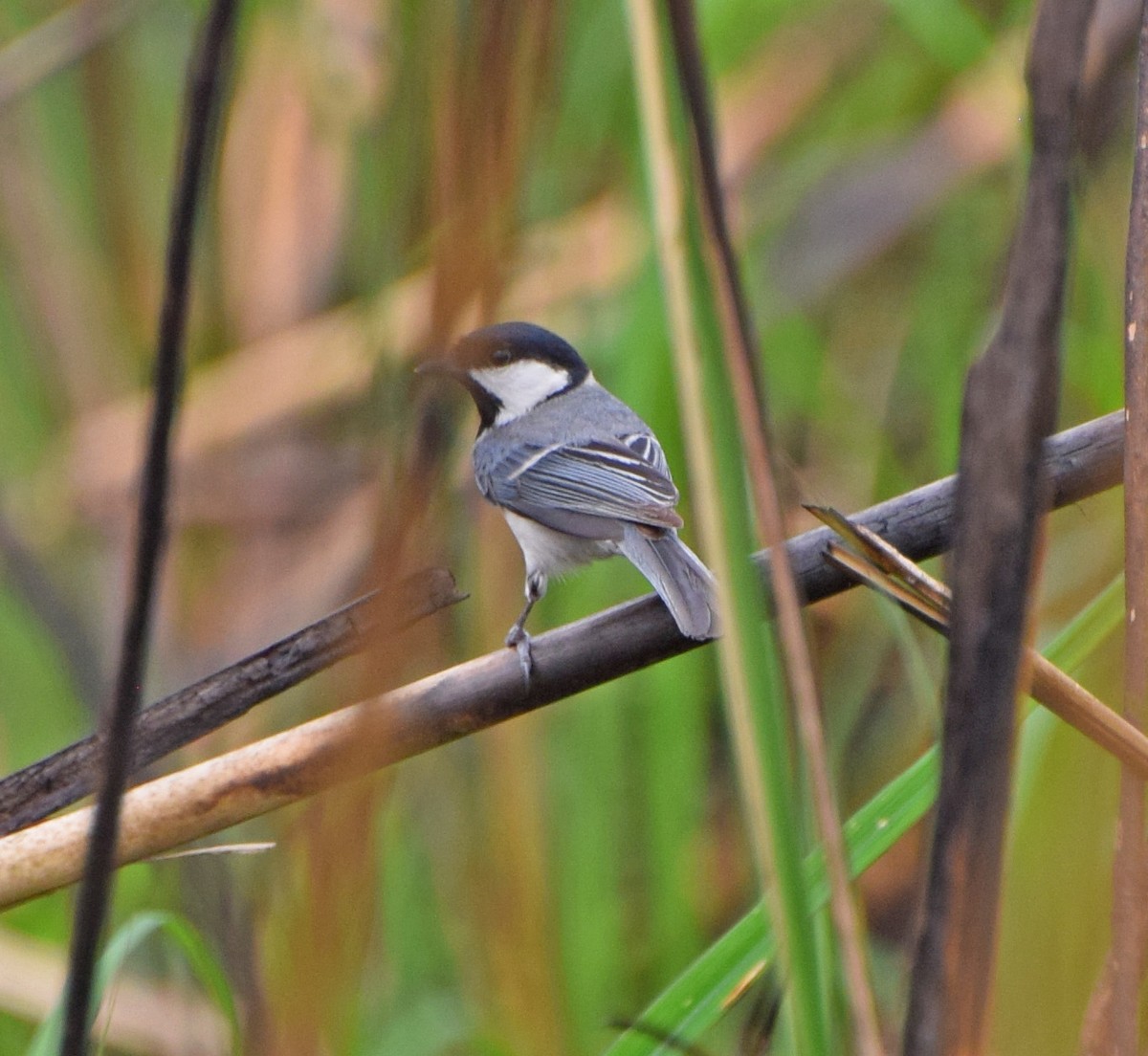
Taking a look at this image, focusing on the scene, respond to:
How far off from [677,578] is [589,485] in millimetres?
428

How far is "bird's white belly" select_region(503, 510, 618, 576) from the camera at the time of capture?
1676 mm

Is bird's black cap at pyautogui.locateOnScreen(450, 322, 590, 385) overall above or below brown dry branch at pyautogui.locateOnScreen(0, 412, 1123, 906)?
above

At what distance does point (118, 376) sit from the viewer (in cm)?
242

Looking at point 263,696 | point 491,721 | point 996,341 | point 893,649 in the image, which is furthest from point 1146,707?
point 893,649

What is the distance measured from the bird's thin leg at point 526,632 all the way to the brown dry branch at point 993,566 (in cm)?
43

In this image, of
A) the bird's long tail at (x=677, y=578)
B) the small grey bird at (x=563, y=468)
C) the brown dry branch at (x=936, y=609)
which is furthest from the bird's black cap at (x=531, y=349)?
the brown dry branch at (x=936, y=609)

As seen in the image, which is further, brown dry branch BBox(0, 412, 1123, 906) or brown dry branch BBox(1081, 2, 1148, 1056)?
brown dry branch BBox(0, 412, 1123, 906)

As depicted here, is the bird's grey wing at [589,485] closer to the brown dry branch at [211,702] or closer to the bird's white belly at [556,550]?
the bird's white belly at [556,550]

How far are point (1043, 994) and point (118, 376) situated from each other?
1.89 metres

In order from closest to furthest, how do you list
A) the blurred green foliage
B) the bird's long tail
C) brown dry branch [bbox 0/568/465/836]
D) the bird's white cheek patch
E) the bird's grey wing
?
brown dry branch [bbox 0/568/465/836] < the bird's long tail < the blurred green foliage < the bird's grey wing < the bird's white cheek patch

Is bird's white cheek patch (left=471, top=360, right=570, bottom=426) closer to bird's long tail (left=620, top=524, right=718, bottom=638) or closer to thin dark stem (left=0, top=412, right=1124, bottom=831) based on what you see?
bird's long tail (left=620, top=524, right=718, bottom=638)

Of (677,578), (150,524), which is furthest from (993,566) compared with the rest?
(677,578)

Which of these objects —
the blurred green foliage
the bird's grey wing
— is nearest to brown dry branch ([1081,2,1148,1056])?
the blurred green foliage

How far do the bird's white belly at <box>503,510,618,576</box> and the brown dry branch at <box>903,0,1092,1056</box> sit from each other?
1088 millimetres
